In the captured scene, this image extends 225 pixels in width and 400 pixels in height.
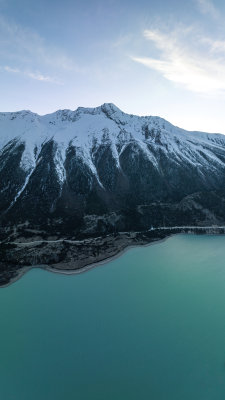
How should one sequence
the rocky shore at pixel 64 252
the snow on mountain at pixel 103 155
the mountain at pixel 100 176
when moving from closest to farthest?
the rocky shore at pixel 64 252, the mountain at pixel 100 176, the snow on mountain at pixel 103 155

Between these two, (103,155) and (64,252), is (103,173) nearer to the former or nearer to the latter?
(103,155)

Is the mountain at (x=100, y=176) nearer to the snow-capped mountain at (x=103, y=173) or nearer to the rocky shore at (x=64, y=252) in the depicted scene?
the snow-capped mountain at (x=103, y=173)

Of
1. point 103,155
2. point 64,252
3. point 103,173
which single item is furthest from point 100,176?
point 64,252

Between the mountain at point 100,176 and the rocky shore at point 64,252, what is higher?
the mountain at point 100,176

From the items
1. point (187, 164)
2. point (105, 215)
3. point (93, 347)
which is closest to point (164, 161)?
point (187, 164)

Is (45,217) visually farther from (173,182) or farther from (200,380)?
(200,380)

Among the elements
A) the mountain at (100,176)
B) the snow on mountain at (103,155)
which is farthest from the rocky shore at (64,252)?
the snow on mountain at (103,155)

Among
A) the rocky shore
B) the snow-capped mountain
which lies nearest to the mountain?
the snow-capped mountain

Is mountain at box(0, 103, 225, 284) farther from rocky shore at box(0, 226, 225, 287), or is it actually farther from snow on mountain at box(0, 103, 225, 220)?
rocky shore at box(0, 226, 225, 287)
